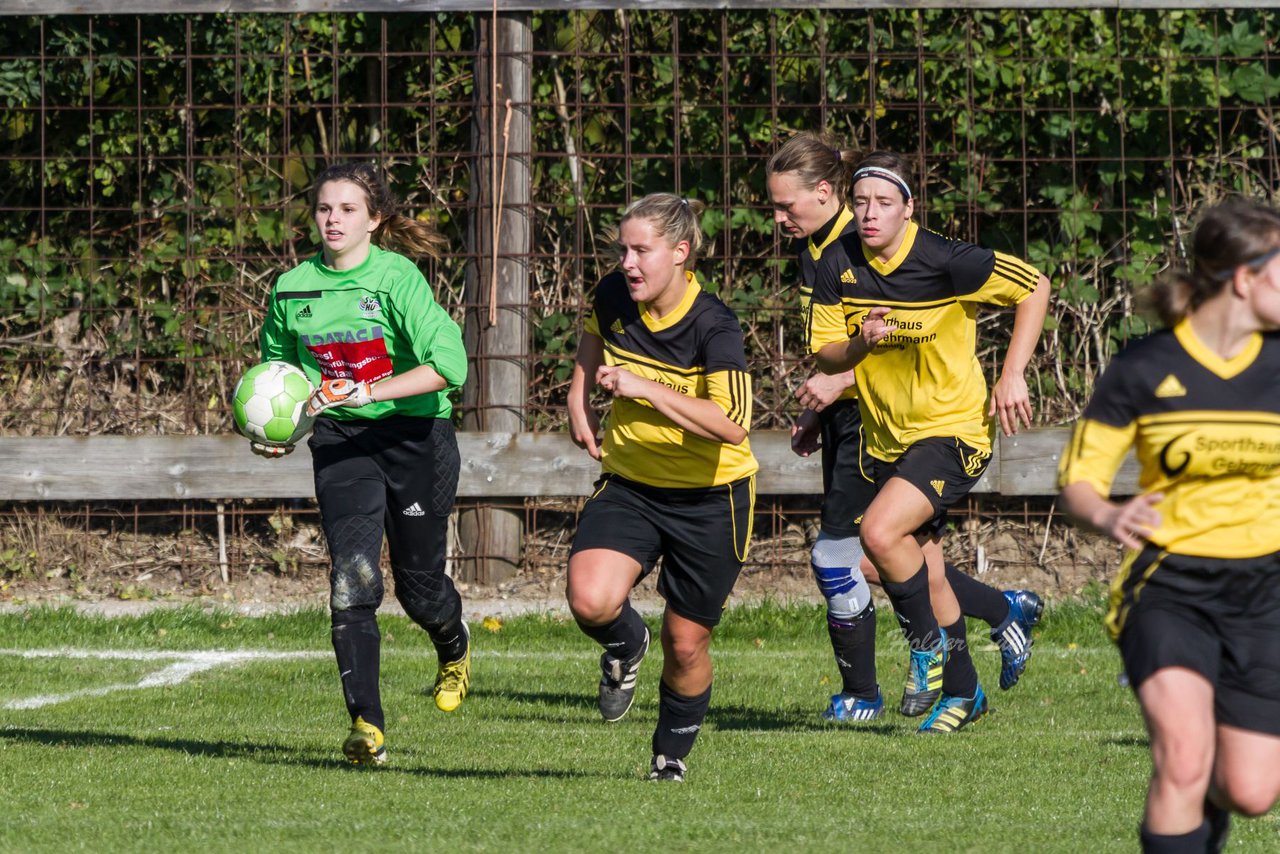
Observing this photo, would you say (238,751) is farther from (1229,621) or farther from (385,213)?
(1229,621)

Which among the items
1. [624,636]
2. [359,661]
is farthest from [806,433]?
[359,661]

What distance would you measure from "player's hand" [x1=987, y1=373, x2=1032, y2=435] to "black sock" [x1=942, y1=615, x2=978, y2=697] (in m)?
0.90

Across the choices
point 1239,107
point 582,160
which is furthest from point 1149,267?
point 582,160

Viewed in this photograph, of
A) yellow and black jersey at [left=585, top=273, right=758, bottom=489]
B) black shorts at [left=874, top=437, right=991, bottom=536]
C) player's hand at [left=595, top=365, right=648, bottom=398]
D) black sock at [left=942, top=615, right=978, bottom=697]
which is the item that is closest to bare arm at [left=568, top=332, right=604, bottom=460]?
yellow and black jersey at [left=585, top=273, right=758, bottom=489]

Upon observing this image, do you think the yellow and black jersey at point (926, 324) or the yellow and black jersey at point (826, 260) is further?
the yellow and black jersey at point (826, 260)

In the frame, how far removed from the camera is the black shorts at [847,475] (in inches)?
277

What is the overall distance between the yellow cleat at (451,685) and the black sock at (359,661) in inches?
32.3

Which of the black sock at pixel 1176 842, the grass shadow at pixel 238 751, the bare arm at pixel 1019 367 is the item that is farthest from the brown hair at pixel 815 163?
the black sock at pixel 1176 842

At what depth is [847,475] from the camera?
709cm

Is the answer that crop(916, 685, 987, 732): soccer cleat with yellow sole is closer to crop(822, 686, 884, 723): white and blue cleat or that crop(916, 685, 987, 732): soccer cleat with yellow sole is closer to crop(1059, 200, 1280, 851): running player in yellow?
crop(822, 686, 884, 723): white and blue cleat

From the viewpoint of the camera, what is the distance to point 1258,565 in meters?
3.73

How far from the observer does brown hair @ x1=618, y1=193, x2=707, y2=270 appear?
18.0 ft

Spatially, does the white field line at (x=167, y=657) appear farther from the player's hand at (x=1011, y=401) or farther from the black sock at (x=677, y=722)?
the player's hand at (x=1011, y=401)

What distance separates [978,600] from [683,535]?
7.03 ft
